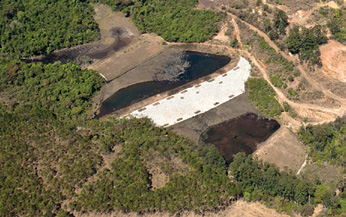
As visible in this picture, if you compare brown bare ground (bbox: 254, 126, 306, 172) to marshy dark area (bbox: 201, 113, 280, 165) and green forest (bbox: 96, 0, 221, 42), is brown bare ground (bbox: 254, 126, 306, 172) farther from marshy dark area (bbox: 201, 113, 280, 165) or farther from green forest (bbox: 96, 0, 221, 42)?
green forest (bbox: 96, 0, 221, 42)

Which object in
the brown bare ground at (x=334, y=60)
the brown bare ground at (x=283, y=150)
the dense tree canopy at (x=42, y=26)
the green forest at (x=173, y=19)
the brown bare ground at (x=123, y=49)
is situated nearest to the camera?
the brown bare ground at (x=283, y=150)

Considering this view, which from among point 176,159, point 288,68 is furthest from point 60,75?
point 288,68

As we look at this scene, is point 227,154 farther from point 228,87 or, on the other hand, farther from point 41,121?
point 41,121

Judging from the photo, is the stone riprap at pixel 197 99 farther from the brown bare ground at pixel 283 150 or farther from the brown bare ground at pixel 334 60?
the brown bare ground at pixel 334 60

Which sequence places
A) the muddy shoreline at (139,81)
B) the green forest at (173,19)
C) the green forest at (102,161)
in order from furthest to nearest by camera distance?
the green forest at (173,19) → the muddy shoreline at (139,81) → the green forest at (102,161)

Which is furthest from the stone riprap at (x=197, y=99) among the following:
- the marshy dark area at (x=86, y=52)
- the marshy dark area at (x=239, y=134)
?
the marshy dark area at (x=86, y=52)

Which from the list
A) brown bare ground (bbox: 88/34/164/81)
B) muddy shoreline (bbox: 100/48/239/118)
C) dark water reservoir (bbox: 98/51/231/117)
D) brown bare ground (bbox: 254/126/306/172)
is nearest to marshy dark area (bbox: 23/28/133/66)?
brown bare ground (bbox: 88/34/164/81)

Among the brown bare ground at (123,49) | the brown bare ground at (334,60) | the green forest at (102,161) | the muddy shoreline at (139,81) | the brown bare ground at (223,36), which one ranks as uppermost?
the brown bare ground at (334,60)
